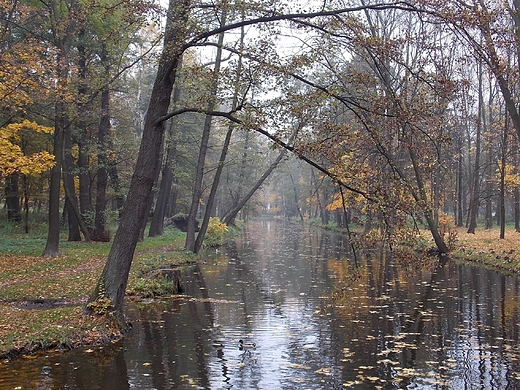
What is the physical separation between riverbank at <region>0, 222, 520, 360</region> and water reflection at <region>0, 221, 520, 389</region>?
49 centimetres

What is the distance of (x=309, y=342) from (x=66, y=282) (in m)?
7.28

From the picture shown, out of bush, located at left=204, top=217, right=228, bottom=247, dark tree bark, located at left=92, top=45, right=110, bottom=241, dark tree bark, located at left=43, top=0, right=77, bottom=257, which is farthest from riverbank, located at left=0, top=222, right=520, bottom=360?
bush, located at left=204, top=217, right=228, bottom=247

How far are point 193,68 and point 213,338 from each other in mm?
5054

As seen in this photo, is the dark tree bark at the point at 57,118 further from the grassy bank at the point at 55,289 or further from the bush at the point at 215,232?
the bush at the point at 215,232

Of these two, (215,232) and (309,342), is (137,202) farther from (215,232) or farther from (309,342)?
(215,232)

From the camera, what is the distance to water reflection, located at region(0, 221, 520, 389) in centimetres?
651

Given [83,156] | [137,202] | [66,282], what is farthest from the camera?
[83,156]

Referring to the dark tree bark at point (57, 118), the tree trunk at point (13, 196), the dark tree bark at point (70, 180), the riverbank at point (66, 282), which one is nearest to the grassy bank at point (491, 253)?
the riverbank at point (66, 282)

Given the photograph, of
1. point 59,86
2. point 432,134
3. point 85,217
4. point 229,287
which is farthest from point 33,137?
point 432,134

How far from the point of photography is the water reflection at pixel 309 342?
6508 millimetres

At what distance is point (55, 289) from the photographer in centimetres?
1171

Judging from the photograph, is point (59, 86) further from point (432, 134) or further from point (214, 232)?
point (214, 232)

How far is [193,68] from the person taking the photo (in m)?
8.62

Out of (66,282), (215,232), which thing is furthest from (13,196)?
(66,282)
